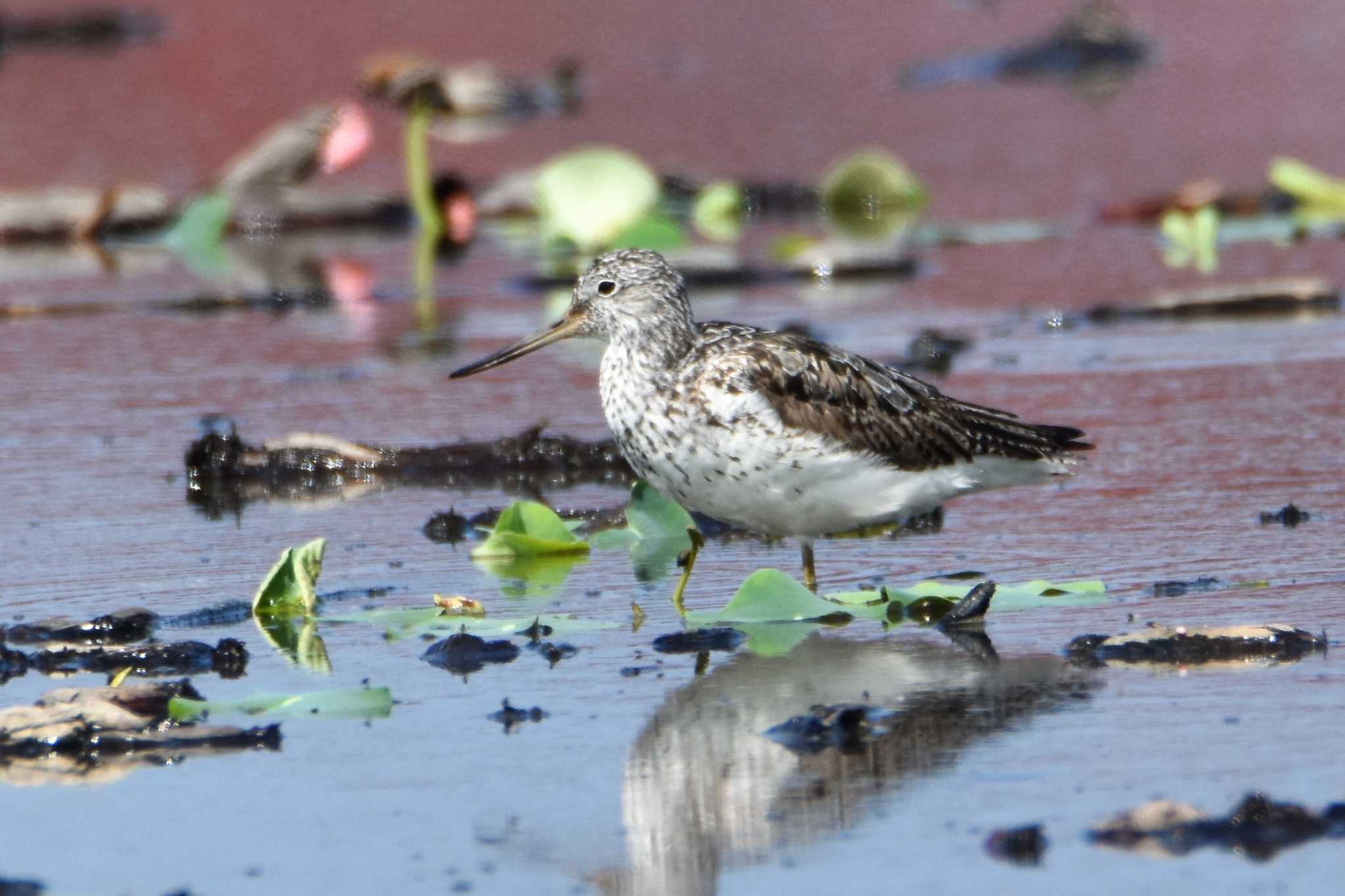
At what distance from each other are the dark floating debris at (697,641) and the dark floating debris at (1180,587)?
124 centimetres

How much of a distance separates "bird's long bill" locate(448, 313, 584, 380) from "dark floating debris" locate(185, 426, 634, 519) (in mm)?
854

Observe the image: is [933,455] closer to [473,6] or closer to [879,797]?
[879,797]

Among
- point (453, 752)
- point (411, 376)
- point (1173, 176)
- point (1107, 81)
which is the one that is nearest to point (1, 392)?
point (411, 376)

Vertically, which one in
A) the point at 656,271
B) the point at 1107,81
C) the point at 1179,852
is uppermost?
the point at 1107,81

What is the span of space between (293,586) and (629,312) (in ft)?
4.63

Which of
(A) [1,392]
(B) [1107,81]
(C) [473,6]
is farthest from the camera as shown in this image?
(C) [473,6]

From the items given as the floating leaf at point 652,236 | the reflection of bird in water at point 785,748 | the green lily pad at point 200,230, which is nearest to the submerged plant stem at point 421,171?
the green lily pad at point 200,230

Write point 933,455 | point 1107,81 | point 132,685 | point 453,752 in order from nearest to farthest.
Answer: point 453,752 < point 132,685 < point 933,455 < point 1107,81

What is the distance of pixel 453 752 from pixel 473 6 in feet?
91.7

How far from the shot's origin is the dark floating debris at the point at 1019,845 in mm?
4402

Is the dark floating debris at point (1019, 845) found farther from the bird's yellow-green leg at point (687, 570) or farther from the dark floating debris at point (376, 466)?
the dark floating debris at point (376, 466)

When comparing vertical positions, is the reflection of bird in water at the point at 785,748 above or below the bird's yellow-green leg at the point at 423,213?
below

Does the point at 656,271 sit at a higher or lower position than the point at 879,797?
higher

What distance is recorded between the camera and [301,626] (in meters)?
6.54
